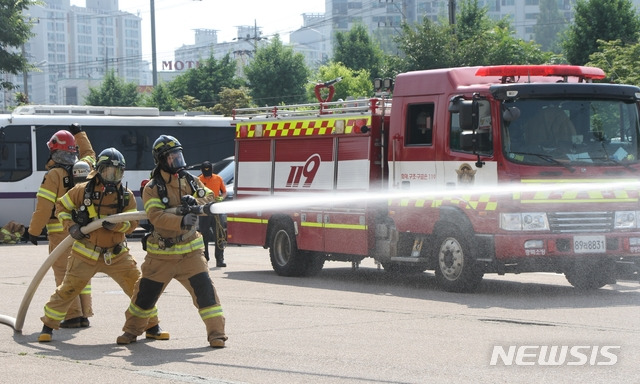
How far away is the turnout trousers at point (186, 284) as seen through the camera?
31.8 ft

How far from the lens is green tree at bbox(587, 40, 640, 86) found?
25.9 meters

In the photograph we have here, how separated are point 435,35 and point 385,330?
28.5 meters

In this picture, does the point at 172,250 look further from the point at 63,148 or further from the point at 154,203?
the point at 63,148

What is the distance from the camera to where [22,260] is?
2052 centimetres

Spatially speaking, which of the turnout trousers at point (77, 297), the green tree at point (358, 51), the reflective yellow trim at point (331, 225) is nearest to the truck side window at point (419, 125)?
the reflective yellow trim at point (331, 225)

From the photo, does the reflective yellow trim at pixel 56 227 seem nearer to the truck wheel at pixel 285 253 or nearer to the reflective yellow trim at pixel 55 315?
the reflective yellow trim at pixel 55 315

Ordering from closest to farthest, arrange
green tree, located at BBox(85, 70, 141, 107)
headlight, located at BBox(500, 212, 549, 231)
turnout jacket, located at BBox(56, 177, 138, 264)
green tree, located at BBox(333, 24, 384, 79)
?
turnout jacket, located at BBox(56, 177, 138, 264) → headlight, located at BBox(500, 212, 549, 231) → green tree, located at BBox(85, 70, 141, 107) → green tree, located at BBox(333, 24, 384, 79)

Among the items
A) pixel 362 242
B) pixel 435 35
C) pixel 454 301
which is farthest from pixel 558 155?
pixel 435 35

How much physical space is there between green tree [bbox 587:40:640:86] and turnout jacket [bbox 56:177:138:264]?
664 inches

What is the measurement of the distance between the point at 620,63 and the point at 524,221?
1529 cm

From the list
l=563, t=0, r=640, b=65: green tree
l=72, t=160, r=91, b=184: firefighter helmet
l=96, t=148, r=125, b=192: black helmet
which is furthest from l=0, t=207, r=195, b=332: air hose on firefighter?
l=563, t=0, r=640, b=65: green tree

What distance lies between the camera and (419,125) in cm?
1431

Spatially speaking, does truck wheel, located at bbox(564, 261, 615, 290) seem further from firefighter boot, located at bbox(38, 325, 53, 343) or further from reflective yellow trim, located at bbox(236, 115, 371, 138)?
firefighter boot, located at bbox(38, 325, 53, 343)

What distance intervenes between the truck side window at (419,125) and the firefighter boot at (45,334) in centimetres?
562
